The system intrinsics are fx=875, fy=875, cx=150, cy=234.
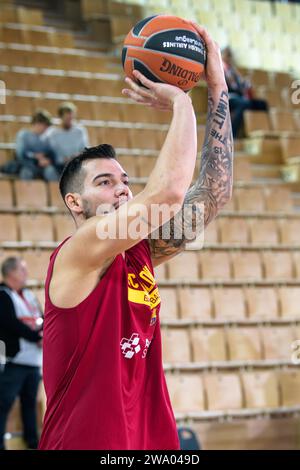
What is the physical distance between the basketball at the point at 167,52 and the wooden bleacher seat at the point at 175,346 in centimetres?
472

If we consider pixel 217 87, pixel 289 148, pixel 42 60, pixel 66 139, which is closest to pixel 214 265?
pixel 66 139

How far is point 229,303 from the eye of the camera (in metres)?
7.72

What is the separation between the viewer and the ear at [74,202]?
260 cm

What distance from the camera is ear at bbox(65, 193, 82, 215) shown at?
8.53ft

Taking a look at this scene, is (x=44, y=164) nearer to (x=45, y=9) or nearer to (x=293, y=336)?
(x=293, y=336)

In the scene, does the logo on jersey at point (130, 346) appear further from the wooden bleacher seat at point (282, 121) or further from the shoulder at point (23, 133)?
the wooden bleacher seat at point (282, 121)

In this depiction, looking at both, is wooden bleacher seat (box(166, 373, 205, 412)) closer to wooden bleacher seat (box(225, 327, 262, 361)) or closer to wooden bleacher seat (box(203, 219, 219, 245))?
wooden bleacher seat (box(225, 327, 262, 361))

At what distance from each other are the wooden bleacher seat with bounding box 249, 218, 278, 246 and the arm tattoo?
570cm

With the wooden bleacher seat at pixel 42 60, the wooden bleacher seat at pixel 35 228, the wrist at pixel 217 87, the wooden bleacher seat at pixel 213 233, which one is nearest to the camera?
the wrist at pixel 217 87

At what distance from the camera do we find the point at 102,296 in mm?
2436

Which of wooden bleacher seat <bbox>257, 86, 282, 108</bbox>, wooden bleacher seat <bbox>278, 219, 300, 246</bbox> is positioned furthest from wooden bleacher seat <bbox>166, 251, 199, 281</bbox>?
wooden bleacher seat <bbox>257, 86, 282, 108</bbox>

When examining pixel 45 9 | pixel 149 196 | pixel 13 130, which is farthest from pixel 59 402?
pixel 45 9

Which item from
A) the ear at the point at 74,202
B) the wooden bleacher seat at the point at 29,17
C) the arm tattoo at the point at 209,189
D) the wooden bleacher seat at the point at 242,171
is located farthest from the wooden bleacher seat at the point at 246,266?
the ear at the point at 74,202

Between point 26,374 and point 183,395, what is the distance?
138 cm
